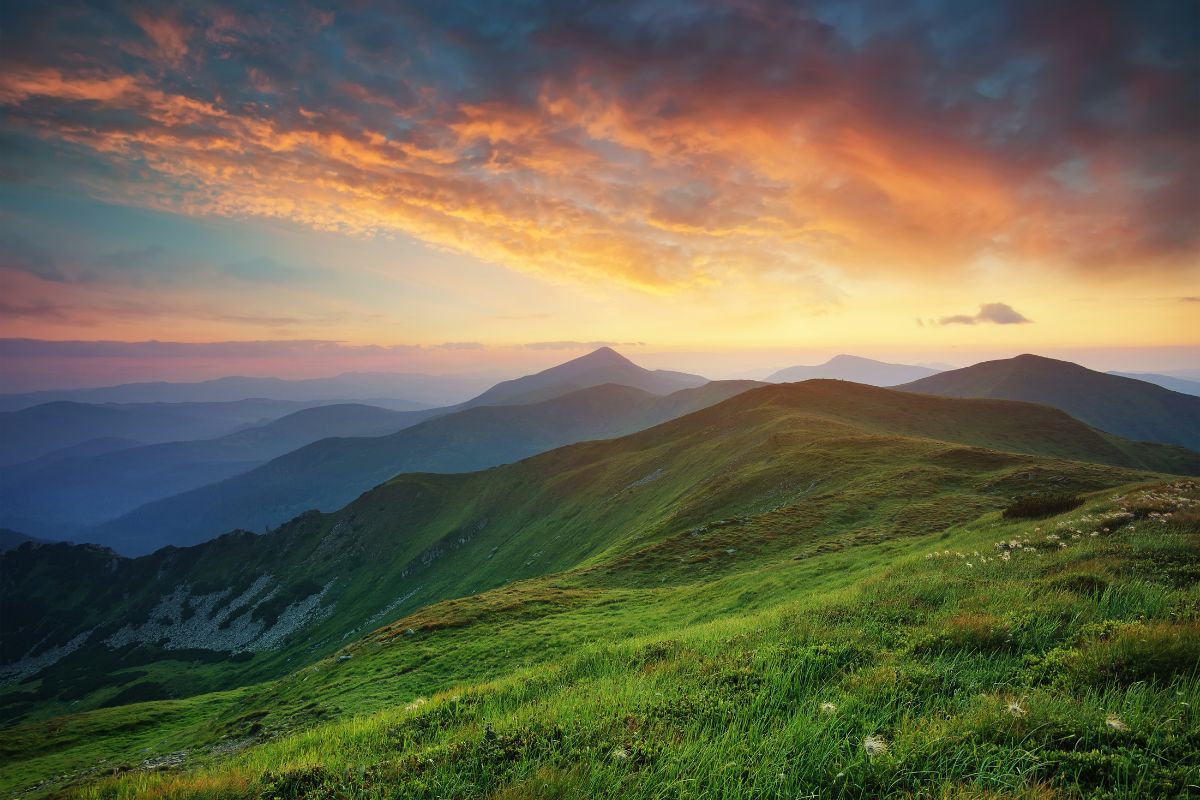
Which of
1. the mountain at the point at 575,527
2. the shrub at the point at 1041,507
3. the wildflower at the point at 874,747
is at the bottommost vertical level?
the mountain at the point at 575,527

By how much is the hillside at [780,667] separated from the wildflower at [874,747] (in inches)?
2.4

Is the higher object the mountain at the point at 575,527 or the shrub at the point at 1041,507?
the shrub at the point at 1041,507

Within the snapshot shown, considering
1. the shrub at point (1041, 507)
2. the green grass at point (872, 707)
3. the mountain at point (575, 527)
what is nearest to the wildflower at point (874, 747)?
the green grass at point (872, 707)

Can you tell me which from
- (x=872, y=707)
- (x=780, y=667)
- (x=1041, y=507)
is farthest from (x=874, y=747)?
(x=1041, y=507)

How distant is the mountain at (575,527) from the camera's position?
119ft

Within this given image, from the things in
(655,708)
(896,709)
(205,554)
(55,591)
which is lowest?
(55,591)

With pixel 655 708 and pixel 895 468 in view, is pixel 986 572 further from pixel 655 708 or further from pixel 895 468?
pixel 895 468

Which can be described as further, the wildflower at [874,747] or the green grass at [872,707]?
the wildflower at [874,747]

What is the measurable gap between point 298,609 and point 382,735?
153723mm

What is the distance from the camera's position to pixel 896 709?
657cm

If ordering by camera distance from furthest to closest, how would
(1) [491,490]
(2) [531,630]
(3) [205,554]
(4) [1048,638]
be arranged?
(3) [205,554] < (1) [491,490] < (2) [531,630] < (4) [1048,638]

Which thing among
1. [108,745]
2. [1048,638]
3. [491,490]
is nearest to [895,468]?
[1048,638]

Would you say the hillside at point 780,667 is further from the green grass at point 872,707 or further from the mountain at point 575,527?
the mountain at point 575,527

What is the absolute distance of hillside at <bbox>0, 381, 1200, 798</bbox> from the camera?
221 inches
